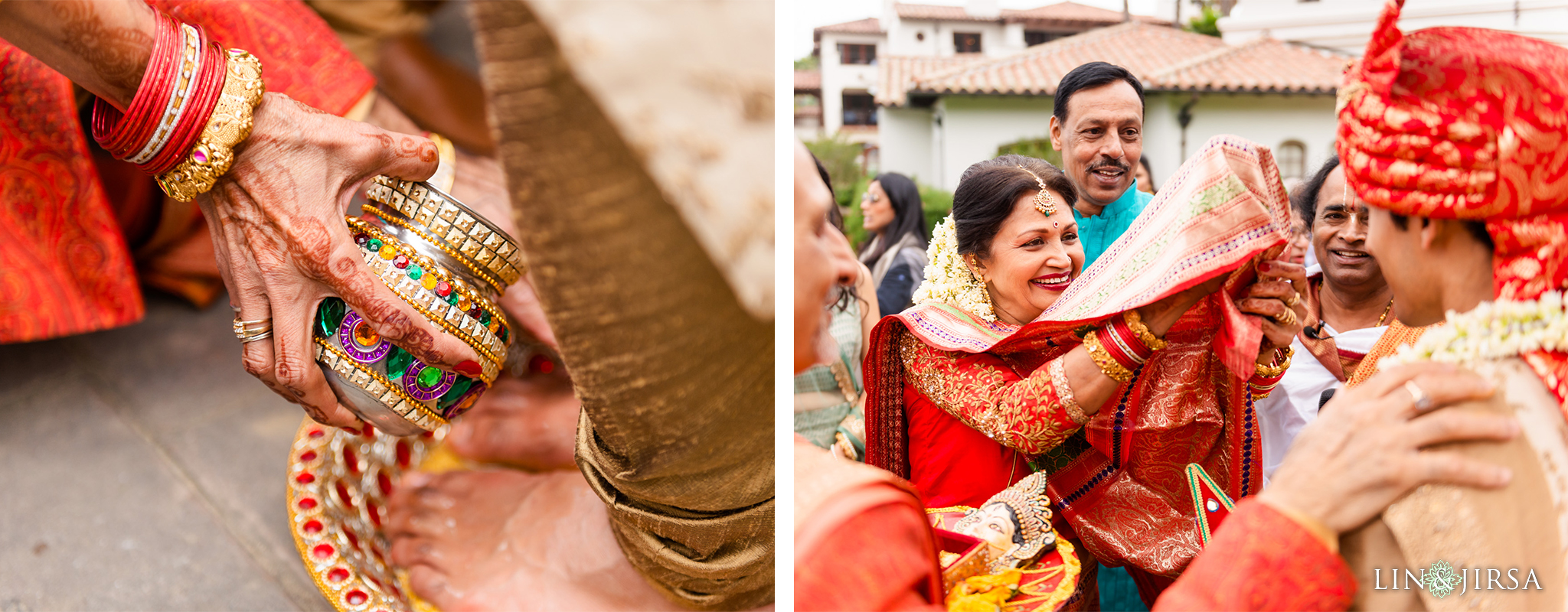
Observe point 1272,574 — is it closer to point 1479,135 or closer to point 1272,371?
point 1479,135

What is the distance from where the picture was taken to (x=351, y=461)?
147cm

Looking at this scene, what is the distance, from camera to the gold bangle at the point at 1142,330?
1077 mm

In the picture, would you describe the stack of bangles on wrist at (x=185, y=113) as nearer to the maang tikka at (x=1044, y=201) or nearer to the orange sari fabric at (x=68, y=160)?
the orange sari fabric at (x=68, y=160)

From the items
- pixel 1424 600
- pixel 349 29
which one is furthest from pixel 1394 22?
pixel 349 29

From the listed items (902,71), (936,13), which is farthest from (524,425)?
(936,13)

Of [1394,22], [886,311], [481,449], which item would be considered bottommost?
[886,311]

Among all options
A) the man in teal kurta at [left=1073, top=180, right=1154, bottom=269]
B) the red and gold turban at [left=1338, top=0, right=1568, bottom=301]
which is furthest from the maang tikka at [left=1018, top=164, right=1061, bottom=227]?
the red and gold turban at [left=1338, top=0, right=1568, bottom=301]

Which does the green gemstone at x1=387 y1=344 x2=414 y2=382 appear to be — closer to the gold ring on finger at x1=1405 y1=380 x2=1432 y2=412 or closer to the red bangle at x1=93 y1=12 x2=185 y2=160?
the red bangle at x1=93 y1=12 x2=185 y2=160

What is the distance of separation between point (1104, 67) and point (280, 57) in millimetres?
1557

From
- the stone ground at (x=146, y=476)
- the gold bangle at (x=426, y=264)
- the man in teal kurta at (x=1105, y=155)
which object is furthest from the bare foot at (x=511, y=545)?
the man in teal kurta at (x=1105, y=155)

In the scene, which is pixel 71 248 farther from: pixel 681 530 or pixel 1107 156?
pixel 1107 156

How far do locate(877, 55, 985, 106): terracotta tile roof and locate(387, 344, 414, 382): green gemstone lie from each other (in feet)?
26.3

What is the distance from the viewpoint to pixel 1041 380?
1.21 metres

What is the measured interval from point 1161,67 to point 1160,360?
7.83m
